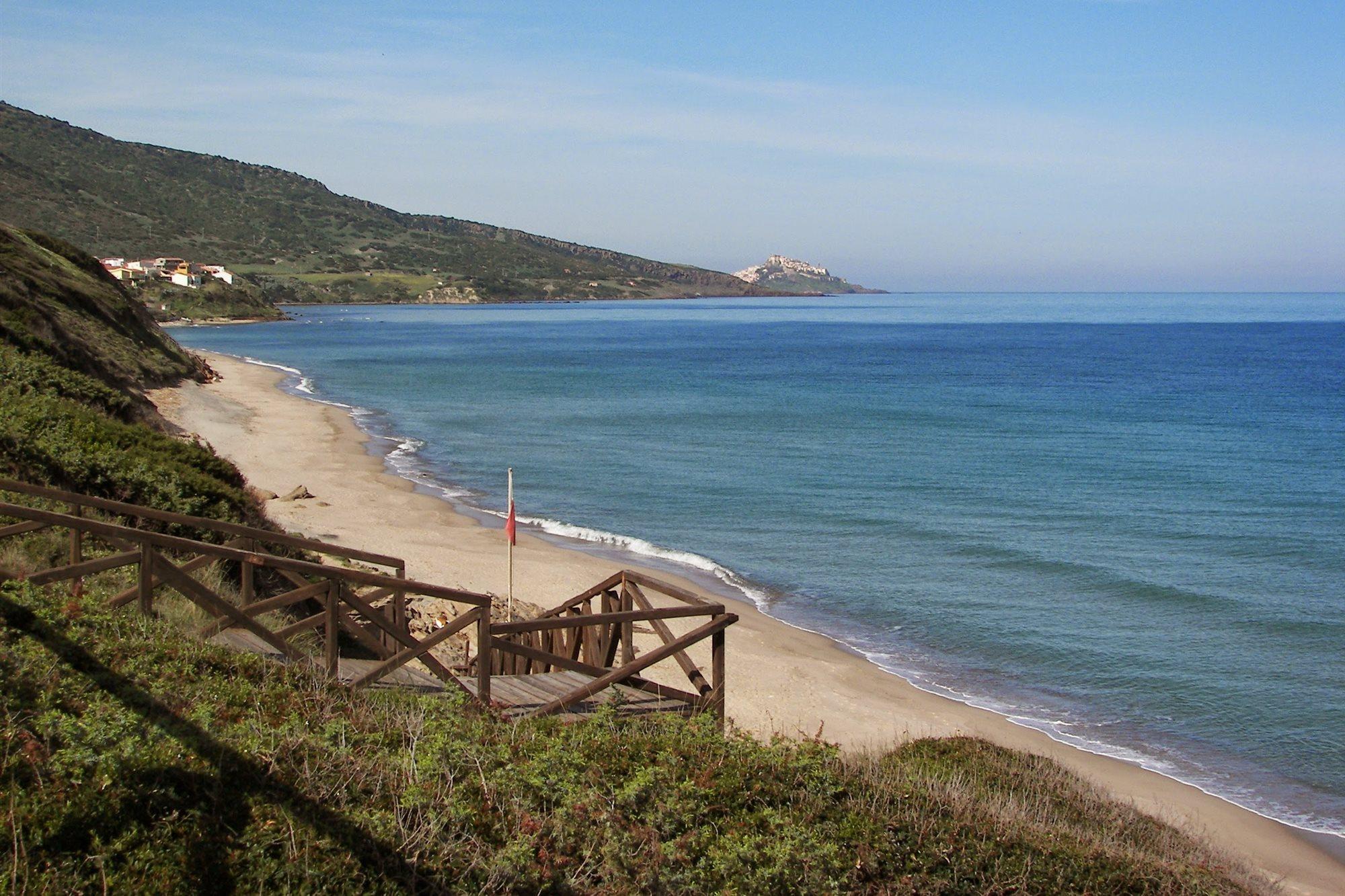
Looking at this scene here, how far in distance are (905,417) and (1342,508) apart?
70.1 ft

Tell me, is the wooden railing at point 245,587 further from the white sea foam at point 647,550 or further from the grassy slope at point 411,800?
the white sea foam at point 647,550

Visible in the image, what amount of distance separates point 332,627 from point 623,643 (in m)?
3.02

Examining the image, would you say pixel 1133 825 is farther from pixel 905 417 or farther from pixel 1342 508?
pixel 905 417

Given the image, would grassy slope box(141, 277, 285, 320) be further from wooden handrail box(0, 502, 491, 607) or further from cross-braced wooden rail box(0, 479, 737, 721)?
wooden handrail box(0, 502, 491, 607)

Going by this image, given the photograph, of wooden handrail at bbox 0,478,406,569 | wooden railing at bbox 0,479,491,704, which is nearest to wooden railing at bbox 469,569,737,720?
wooden railing at bbox 0,479,491,704

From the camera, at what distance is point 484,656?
7629 mm

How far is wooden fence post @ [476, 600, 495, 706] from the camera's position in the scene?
7516 millimetres

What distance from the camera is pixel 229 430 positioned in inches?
1494

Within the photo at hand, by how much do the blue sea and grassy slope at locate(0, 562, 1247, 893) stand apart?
28.9 feet

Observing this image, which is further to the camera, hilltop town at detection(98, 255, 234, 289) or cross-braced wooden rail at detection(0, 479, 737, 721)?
hilltop town at detection(98, 255, 234, 289)

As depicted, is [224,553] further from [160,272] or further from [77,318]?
[160,272]

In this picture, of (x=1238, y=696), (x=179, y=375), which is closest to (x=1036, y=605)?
(x=1238, y=696)

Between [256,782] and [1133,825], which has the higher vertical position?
[256,782]

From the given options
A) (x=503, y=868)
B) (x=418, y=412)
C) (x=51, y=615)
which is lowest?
(x=418, y=412)
